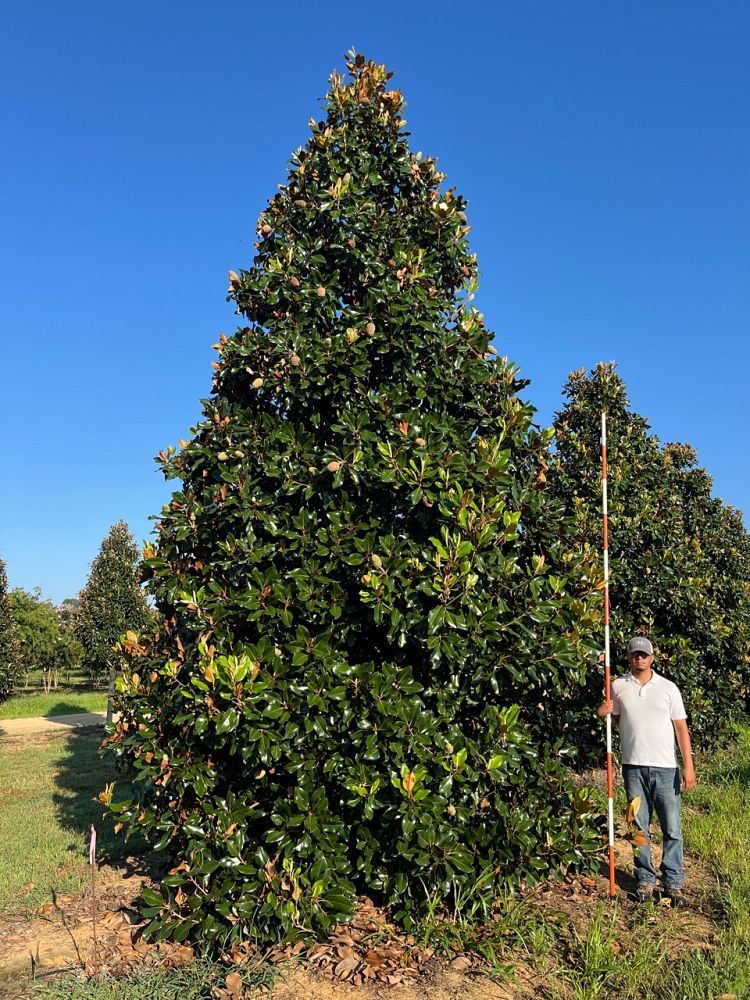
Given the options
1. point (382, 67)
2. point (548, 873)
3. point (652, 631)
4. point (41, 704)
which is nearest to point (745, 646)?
point (652, 631)

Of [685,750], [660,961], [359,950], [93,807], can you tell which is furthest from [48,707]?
[660,961]

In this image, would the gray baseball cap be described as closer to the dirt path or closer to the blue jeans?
the blue jeans

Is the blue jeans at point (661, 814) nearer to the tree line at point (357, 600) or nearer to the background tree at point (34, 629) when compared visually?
the tree line at point (357, 600)

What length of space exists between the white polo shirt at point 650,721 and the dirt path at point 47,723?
18.8 m

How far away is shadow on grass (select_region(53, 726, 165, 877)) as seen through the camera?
22.8ft

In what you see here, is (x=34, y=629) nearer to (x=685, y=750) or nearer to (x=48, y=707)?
(x=48, y=707)

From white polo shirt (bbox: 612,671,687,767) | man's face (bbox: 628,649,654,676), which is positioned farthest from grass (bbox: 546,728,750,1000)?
man's face (bbox: 628,649,654,676)

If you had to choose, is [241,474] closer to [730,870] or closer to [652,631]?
[730,870]

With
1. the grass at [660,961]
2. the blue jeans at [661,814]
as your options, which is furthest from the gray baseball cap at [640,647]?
the grass at [660,961]

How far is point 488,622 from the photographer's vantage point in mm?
4594

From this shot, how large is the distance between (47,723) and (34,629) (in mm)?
13670

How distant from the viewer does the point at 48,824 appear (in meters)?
8.71

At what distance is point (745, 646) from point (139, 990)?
9.71 metres

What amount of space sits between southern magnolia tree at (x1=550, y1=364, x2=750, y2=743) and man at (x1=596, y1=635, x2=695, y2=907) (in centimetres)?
178
